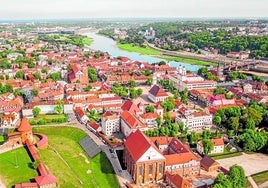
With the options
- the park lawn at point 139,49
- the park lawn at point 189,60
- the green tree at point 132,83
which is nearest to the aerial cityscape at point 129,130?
the green tree at point 132,83

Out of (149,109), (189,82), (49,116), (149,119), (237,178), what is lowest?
(49,116)

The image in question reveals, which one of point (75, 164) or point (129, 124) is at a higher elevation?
point (129, 124)

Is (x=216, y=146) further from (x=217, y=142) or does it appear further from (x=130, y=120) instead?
(x=130, y=120)

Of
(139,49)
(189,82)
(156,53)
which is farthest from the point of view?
(139,49)

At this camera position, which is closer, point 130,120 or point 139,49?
point 130,120

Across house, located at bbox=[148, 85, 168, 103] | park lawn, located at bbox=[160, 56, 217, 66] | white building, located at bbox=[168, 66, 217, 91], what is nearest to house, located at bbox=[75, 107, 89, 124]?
house, located at bbox=[148, 85, 168, 103]

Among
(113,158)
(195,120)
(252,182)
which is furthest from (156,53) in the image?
(252,182)
